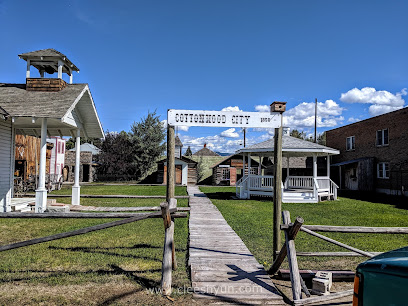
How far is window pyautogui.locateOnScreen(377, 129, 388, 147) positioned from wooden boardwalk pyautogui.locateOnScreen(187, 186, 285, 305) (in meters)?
22.3

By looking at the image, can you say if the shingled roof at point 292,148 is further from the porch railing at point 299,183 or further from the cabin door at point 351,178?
the cabin door at point 351,178

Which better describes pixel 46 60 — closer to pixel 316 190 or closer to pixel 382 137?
pixel 316 190

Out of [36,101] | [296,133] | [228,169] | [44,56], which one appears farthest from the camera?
[296,133]

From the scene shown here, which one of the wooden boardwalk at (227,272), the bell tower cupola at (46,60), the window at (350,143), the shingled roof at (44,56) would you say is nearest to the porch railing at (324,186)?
the window at (350,143)

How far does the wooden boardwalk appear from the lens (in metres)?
4.41

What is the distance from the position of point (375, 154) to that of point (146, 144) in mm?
27815

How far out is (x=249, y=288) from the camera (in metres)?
4.67

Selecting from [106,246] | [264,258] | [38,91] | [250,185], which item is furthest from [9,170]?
[250,185]

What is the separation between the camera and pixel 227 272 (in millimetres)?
5285

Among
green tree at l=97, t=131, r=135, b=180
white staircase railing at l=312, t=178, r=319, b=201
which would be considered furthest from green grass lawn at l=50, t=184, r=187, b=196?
green tree at l=97, t=131, r=135, b=180

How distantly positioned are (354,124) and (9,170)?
93.3ft

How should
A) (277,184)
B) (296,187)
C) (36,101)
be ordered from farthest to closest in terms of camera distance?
(296,187) < (36,101) < (277,184)

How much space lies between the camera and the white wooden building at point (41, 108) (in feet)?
38.3

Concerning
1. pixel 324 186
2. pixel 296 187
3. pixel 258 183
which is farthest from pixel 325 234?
pixel 296 187
